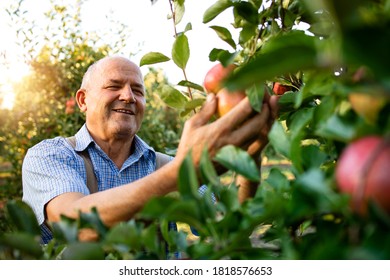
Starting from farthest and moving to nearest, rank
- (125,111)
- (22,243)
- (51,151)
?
(125,111) < (51,151) < (22,243)

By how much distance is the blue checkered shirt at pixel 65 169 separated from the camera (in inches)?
53.6

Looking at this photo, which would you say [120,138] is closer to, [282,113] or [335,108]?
[282,113]

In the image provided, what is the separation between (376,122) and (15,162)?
381cm

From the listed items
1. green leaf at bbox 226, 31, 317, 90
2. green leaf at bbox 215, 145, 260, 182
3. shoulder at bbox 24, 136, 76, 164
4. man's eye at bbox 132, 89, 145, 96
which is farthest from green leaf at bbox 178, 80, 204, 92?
man's eye at bbox 132, 89, 145, 96

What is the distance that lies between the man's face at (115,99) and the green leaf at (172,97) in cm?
94

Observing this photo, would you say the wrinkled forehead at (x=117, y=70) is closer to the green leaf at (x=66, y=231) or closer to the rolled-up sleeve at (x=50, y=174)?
the rolled-up sleeve at (x=50, y=174)

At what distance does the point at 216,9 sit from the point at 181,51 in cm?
11

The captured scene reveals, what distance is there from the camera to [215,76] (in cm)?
81

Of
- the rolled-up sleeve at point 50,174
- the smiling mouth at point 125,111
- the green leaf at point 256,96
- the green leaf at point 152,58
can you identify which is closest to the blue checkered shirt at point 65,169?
the rolled-up sleeve at point 50,174

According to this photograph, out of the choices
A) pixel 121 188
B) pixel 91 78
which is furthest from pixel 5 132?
pixel 121 188

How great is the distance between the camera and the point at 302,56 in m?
0.32

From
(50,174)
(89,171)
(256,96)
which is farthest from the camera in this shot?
(89,171)

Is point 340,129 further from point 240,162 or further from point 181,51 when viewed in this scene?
point 181,51

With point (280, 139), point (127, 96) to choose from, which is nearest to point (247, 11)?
point (280, 139)
